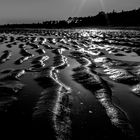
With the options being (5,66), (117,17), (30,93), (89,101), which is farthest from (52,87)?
(117,17)

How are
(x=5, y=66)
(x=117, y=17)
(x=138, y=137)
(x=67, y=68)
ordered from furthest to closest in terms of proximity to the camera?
1. (x=117, y=17)
2. (x=5, y=66)
3. (x=67, y=68)
4. (x=138, y=137)

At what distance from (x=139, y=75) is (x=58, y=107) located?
11.8 feet

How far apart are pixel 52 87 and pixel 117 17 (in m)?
82.7

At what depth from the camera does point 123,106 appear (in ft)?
15.2

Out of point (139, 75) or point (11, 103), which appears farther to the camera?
point (139, 75)

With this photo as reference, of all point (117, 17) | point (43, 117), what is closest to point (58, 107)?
point (43, 117)

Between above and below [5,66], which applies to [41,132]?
above

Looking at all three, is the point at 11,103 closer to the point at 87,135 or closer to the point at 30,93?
the point at 30,93

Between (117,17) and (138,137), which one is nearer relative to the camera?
(138,137)

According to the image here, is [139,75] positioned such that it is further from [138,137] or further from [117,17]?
[117,17]

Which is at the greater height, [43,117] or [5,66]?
[43,117]

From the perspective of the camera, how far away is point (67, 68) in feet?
28.2

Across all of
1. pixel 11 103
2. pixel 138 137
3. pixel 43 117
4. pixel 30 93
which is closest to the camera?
pixel 138 137

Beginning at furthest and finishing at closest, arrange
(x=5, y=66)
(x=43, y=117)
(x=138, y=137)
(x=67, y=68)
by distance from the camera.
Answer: (x=5, y=66)
(x=67, y=68)
(x=43, y=117)
(x=138, y=137)
